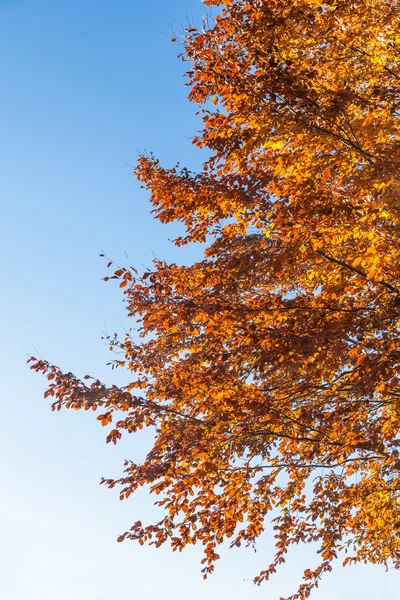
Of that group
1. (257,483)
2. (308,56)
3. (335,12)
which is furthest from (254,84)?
(257,483)

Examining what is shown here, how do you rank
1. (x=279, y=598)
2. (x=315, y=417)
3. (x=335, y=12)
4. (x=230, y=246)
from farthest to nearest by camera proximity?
(x=279, y=598), (x=315, y=417), (x=230, y=246), (x=335, y=12)

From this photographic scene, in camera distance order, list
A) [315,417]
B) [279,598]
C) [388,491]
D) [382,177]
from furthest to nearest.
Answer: [279,598]
[388,491]
[315,417]
[382,177]

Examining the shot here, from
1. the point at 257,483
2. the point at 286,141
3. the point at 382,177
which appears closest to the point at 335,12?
the point at 286,141

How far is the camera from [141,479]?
859 centimetres

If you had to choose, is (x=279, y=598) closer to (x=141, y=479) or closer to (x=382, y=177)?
(x=141, y=479)

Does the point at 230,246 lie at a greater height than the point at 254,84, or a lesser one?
lesser

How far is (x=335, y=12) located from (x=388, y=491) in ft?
25.8

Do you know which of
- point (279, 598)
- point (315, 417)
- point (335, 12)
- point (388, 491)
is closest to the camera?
point (335, 12)

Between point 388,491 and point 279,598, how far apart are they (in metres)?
3.80

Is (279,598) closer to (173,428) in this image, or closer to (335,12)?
(173,428)

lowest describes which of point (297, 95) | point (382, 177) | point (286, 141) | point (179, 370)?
point (179, 370)

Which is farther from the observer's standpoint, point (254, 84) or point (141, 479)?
point (141, 479)

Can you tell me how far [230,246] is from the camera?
813 cm

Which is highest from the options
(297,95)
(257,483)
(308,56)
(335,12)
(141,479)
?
(335,12)
